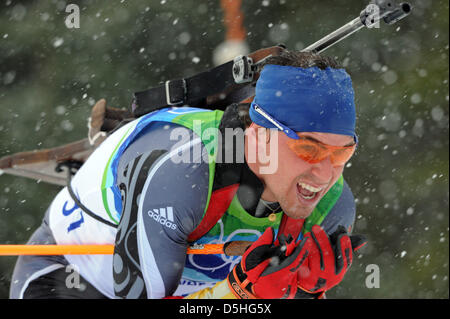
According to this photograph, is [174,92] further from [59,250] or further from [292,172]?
[59,250]

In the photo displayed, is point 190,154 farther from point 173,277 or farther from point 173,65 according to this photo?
point 173,65

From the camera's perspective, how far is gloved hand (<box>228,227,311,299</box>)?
5.54 feet

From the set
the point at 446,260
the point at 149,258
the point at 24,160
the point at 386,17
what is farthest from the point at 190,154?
the point at 446,260

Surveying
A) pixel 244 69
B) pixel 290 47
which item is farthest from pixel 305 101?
pixel 290 47

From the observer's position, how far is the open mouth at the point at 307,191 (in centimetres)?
185

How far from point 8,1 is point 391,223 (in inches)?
147

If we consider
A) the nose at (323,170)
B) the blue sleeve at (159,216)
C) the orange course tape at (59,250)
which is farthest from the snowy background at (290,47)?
the blue sleeve at (159,216)

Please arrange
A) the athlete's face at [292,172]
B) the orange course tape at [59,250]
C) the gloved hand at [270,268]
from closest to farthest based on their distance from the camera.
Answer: the gloved hand at [270,268] → the athlete's face at [292,172] → the orange course tape at [59,250]

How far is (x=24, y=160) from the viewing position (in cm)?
304

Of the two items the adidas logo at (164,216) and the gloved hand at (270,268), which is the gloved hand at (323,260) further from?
the adidas logo at (164,216)

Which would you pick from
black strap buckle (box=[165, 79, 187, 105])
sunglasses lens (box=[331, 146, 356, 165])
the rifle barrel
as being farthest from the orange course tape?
the rifle barrel

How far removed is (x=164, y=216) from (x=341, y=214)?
2.27 feet

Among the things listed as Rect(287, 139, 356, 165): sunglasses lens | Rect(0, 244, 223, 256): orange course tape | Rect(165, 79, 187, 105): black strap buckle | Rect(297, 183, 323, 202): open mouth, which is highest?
Rect(165, 79, 187, 105): black strap buckle

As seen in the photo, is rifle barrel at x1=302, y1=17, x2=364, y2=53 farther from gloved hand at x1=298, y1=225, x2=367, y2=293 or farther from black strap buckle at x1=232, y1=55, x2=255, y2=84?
gloved hand at x1=298, y1=225, x2=367, y2=293
